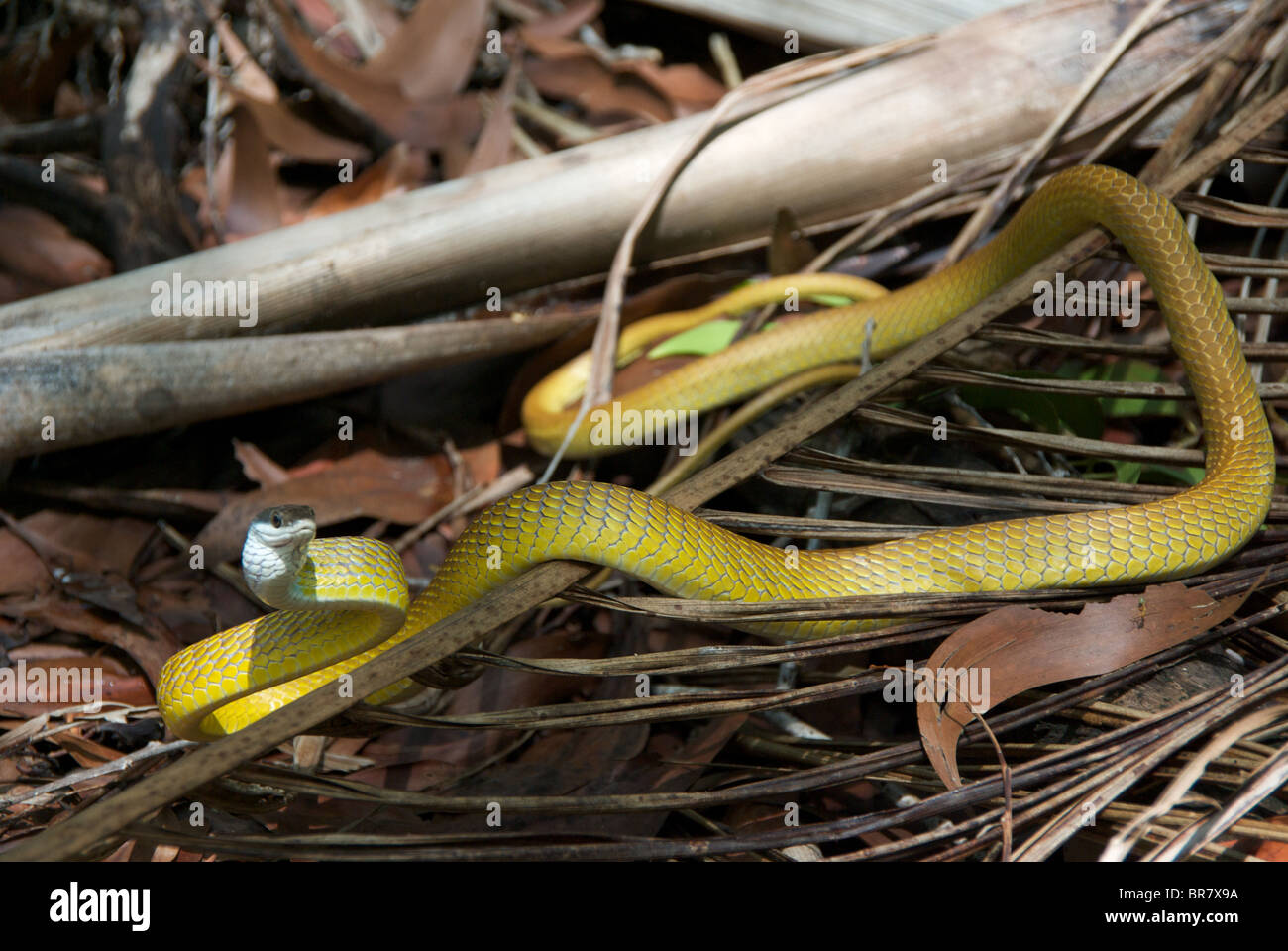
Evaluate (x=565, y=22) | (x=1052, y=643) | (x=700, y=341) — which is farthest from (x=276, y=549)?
(x=565, y=22)

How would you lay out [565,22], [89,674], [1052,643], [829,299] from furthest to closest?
[565,22], [829,299], [89,674], [1052,643]

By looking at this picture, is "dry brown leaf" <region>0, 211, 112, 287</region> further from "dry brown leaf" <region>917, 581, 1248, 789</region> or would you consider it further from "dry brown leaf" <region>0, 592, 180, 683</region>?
"dry brown leaf" <region>917, 581, 1248, 789</region>

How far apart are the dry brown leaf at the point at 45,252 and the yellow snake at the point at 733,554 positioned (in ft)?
8.36

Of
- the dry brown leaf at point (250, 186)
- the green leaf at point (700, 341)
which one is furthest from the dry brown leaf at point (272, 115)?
the green leaf at point (700, 341)

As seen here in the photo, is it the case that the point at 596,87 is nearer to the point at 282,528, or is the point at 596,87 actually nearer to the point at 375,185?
the point at 375,185

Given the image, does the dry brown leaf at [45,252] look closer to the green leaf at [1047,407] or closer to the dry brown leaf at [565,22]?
the dry brown leaf at [565,22]

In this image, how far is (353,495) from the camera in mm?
3578

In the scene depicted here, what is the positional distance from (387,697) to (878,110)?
3.11 meters

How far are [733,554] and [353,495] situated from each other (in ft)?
5.85

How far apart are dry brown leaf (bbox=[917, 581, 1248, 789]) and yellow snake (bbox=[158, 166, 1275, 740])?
0.12 meters

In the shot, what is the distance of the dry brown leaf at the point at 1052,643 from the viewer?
226 centimetres

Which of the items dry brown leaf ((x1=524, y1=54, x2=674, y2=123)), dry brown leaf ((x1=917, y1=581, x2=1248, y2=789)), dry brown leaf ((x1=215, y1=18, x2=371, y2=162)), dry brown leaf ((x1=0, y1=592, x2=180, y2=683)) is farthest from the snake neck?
dry brown leaf ((x1=524, y1=54, x2=674, y2=123))
